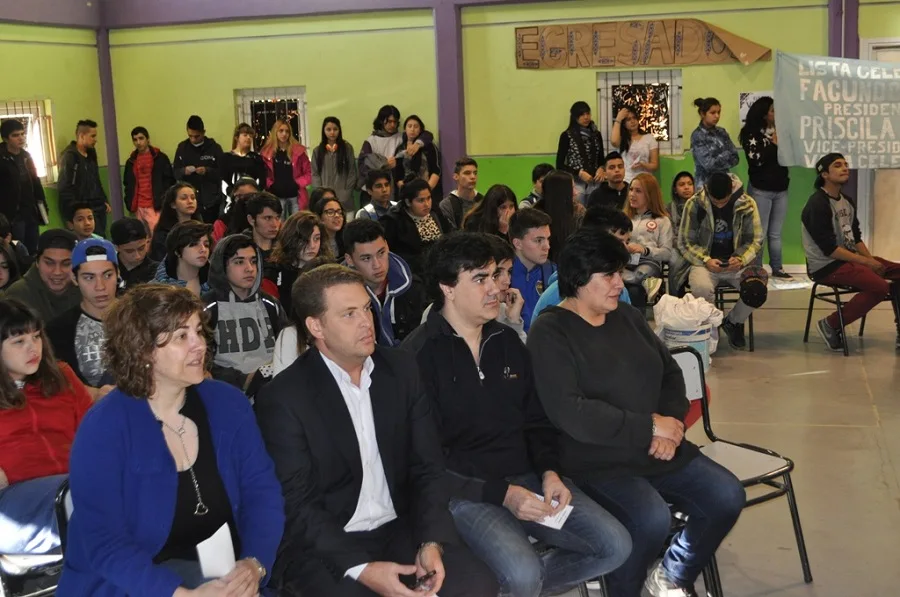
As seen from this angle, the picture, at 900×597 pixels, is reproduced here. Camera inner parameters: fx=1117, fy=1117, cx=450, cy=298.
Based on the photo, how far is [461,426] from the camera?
136 inches

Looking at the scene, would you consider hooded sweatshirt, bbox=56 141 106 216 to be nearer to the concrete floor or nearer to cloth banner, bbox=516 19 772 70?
cloth banner, bbox=516 19 772 70

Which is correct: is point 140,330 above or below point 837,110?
below

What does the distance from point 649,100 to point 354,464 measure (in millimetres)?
8909

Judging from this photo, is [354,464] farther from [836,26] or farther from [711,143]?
[836,26]

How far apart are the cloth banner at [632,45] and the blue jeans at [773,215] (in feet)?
4.44

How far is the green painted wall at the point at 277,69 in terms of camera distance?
38.6 feet

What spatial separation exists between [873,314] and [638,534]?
19.5 ft

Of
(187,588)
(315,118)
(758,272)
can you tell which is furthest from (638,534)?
(315,118)

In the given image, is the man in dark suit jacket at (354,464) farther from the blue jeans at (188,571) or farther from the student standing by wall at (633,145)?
the student standing by wall at (633,145)

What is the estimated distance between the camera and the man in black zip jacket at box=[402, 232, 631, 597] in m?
3.32

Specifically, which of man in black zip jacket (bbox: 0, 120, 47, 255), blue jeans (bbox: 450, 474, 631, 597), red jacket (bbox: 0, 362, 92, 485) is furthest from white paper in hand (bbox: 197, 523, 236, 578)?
man in black zip jacket (bbox: 0, 120, 47, 255)

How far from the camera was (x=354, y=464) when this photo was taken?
301 cm

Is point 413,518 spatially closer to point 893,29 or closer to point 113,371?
point 113,371

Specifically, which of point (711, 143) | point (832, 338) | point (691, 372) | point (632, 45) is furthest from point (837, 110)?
point (691, 372)
